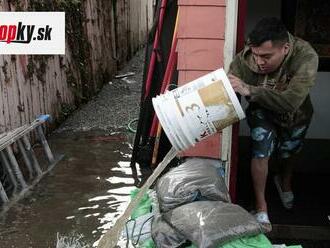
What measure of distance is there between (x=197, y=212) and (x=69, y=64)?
485 centimetres

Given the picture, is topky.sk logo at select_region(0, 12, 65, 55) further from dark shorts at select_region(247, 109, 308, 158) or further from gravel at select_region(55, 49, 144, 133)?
dark shorts at select_region(247, 109, 308, 158)

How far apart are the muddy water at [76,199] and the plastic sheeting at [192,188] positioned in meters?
0.86

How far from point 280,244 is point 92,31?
19.2ft

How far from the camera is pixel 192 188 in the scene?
3.26m

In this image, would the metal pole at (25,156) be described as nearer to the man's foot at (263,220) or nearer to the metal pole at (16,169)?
the metal pole at (16,169)

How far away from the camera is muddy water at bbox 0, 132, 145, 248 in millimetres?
3984

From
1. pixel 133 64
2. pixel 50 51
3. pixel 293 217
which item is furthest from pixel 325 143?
pixel 133 64

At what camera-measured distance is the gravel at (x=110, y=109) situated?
23.4 feet

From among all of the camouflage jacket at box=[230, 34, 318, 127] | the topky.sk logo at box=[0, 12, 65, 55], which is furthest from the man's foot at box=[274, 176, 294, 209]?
the topky.sk logo at box=[0, 12, 65, 55]

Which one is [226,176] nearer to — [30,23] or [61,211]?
[61,211]

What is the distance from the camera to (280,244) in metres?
3.53

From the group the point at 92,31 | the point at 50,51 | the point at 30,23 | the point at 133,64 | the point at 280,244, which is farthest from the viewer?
the point at 133,64

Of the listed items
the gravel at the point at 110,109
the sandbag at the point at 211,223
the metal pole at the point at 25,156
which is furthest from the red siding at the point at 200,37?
the gravel at the point at 110,109

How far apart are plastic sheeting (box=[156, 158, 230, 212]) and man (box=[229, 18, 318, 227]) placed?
0.26 meters
